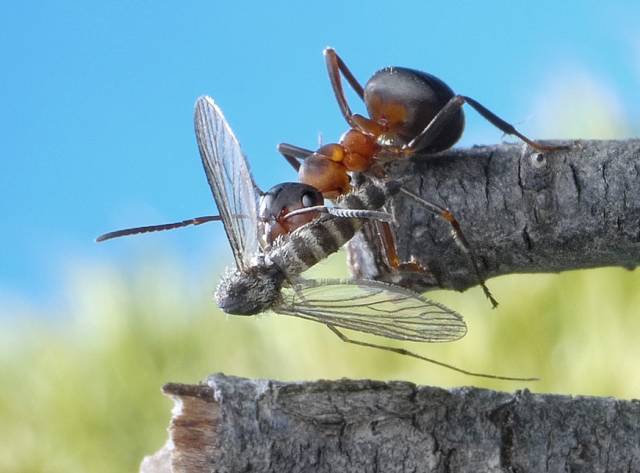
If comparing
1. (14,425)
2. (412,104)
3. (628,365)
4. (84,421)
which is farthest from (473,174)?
(14,425)

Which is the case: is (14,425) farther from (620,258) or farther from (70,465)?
(620,258)

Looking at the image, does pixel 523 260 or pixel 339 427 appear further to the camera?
pixel 523 260

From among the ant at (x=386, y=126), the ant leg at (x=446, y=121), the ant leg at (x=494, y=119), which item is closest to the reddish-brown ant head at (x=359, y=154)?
the ant at (x=386, y=126)

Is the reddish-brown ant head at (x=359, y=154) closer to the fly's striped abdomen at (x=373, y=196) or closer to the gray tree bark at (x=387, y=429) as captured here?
the fly's striped abdomen at (x=373, y=196)

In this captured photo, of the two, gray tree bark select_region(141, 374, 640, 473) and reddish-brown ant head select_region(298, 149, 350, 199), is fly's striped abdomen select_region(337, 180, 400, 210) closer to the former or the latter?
reddish-brown ant head select_region(298, 149, 350, 199)

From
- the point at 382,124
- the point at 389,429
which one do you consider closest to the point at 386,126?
the point at 382,124
